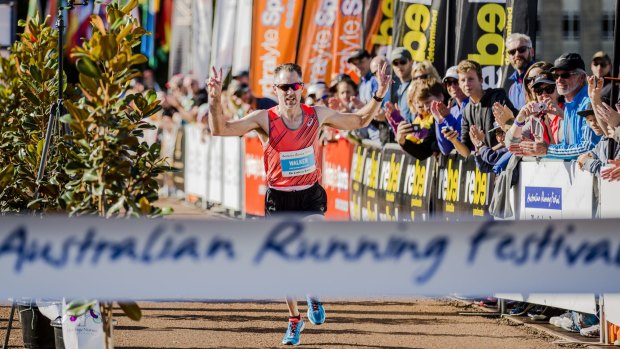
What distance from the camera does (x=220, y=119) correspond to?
1054 centimetres

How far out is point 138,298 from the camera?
20.0ft

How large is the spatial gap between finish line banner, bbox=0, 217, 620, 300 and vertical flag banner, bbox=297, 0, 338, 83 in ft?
49.1

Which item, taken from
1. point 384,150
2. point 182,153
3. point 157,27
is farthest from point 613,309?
point 157,27

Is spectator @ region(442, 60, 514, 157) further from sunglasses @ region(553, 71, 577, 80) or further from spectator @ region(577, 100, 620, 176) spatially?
spectator @ region(577, 100, 620, 176)

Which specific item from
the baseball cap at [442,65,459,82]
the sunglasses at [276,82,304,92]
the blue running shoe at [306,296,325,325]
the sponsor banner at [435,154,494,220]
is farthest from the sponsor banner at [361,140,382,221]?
the sunglasses at [276,82,304,92]

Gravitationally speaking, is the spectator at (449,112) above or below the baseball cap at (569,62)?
below

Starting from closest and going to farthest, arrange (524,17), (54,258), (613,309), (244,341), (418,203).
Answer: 1. (54,258)
2. (613,309)
3. (244,341)
4. (524,17)
5. (418,203)

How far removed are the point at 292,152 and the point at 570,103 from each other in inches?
91.4

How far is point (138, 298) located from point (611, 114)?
16.6 ft

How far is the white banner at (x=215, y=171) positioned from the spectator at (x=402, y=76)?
367 inches

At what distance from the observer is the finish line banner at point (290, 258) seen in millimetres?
6023

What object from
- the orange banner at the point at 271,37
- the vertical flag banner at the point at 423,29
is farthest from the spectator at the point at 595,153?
the orange banner at the point at 271,37

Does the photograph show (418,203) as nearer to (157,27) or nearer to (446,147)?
(446,147)

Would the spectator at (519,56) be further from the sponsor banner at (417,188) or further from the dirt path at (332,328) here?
the dirt path at (332,328)
